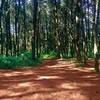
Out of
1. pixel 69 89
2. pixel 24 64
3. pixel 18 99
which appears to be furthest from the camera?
pixel 24 64

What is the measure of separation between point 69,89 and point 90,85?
4.25ft

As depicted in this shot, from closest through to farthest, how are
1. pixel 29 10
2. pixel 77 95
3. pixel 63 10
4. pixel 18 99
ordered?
pixel 18 99 < pixel 77 95 < pixel 63 10 < pixel 29 10

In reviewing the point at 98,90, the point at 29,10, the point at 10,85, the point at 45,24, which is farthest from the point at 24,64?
the point at 45,24

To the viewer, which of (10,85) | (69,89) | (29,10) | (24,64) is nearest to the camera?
(69,89)

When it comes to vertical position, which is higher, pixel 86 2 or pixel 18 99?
pixel 86 2

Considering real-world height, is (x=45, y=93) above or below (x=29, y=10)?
below

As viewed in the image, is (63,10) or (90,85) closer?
(90,85)

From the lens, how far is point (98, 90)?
979cm

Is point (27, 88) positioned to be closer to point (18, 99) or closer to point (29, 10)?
point (18, 99)

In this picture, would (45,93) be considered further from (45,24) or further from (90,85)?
(45,24)

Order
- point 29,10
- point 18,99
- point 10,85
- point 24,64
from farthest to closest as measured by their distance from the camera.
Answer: point 29,10 → point 24,64 → point 10,85 → point 18,99

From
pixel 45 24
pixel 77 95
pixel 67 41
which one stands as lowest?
pixel 77 95

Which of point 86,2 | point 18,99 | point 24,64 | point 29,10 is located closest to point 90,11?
point 86,2

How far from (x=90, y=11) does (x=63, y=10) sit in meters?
5.71
